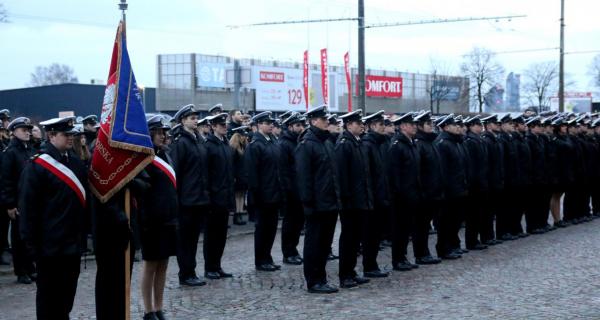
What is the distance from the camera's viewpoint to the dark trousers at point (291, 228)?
1317 cm

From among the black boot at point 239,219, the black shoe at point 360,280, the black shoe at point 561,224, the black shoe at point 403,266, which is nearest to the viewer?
the black shoe at point 360,280

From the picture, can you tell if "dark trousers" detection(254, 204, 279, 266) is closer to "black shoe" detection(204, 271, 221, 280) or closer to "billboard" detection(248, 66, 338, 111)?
"black shoe" detection(204, 271, 221, 280)

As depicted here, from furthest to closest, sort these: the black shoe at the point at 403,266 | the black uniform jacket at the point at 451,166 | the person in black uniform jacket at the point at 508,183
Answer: the person in black uniform jacket at the point at 508,183
the black uniform jacket at the point at 451,166
the black shoe at the point at 403,266

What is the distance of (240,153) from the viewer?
16.2 meters

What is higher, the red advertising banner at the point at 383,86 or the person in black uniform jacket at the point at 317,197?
the red advertising banner at the point at 383,86

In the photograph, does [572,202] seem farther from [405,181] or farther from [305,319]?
[305,319]

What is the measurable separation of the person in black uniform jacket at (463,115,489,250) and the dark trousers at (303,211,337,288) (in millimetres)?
4343

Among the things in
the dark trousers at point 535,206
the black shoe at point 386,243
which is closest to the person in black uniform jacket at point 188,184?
the black shoe at point 386,243

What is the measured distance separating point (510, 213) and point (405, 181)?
4.24 m

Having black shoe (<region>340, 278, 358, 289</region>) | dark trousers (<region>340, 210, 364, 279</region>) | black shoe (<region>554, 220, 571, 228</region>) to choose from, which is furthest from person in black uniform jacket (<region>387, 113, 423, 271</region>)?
black shoe (<region>554, 220, 571, 228</region>)

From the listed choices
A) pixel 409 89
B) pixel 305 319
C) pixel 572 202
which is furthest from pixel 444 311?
pixel 409 89

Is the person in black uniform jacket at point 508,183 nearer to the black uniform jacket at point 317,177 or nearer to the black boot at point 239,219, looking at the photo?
the black boot at point 239,219

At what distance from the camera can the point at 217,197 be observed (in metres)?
11.3

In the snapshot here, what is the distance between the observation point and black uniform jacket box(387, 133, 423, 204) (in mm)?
12281
